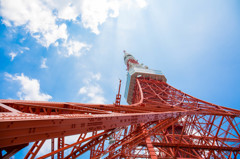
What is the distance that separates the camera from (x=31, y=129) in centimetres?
190

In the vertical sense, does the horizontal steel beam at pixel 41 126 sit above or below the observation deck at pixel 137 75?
below

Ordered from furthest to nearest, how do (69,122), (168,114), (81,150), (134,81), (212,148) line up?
(134,81) → (212,148) → (168,114) → (81,150) → (69,122)

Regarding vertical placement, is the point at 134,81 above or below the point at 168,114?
above

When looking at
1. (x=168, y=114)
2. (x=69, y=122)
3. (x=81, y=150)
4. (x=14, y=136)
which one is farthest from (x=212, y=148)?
(x=14, y=136)

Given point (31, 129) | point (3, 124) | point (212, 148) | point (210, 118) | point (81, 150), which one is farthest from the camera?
point (210, 118)

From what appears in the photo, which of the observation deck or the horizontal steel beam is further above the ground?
the observation deck

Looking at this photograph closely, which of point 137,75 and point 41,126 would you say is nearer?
point 41,126

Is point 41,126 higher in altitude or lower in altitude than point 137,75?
lower

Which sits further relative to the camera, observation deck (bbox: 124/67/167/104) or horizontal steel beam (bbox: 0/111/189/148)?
observation deck (bbox: 124/67/167/104)

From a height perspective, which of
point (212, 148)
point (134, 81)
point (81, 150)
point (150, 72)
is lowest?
point (212, 148)

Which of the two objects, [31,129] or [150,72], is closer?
[31,129]

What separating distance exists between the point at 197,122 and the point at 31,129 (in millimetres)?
15890

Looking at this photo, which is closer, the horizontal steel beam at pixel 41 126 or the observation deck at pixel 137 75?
the horizontal steel beam at pixel 41 126

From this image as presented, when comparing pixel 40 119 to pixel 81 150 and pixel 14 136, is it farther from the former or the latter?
pixel 81 150
